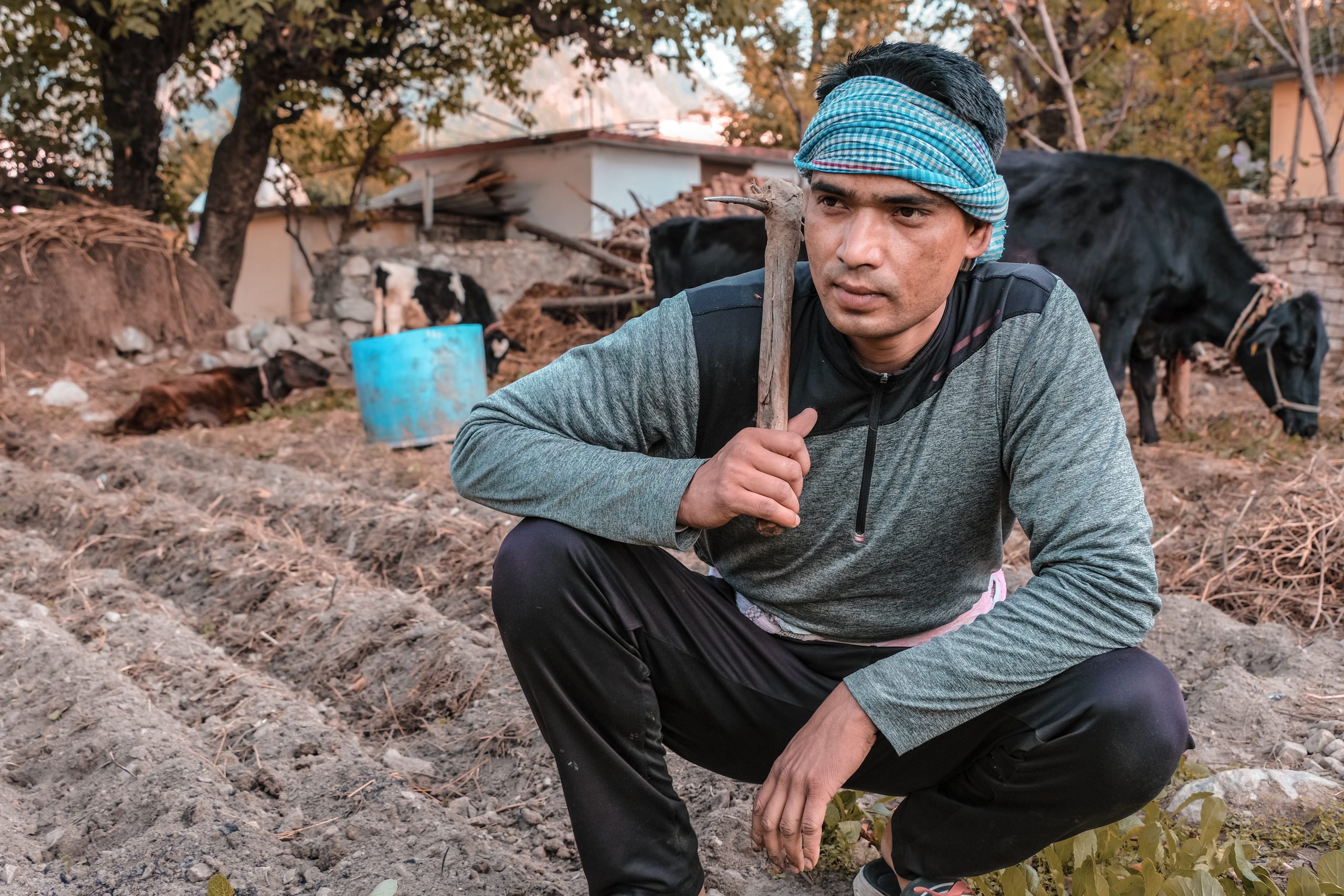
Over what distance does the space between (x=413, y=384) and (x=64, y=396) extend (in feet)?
12.1

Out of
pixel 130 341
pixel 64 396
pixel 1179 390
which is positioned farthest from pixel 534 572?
pixel 130 341

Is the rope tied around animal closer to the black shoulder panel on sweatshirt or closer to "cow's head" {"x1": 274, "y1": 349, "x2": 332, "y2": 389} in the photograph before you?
the black shoulder panel on sweatshirt

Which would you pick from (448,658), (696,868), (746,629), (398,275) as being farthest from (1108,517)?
(398,275)

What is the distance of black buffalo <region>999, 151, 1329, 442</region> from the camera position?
19.9 feet

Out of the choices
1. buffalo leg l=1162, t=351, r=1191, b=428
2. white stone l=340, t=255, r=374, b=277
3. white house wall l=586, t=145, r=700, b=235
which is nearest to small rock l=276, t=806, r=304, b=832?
buffalo leg l=1162, t=351, r=1191, b=428

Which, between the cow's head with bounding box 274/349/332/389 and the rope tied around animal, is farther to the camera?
the cow's head with bounding box 274/349/332/389

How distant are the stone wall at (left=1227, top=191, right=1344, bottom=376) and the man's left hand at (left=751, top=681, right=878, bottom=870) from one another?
844cm

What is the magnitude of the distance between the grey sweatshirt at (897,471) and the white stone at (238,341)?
8741 mm

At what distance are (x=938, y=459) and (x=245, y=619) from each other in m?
2.59

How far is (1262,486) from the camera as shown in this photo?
4.68 m

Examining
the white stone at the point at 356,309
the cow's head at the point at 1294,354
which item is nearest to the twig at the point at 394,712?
the cow's head at the point at 1294,354

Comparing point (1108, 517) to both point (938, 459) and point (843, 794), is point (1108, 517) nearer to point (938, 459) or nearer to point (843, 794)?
point (938, 459)

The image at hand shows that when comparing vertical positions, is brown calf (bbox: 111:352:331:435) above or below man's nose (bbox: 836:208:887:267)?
below

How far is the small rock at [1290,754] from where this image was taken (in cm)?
242
